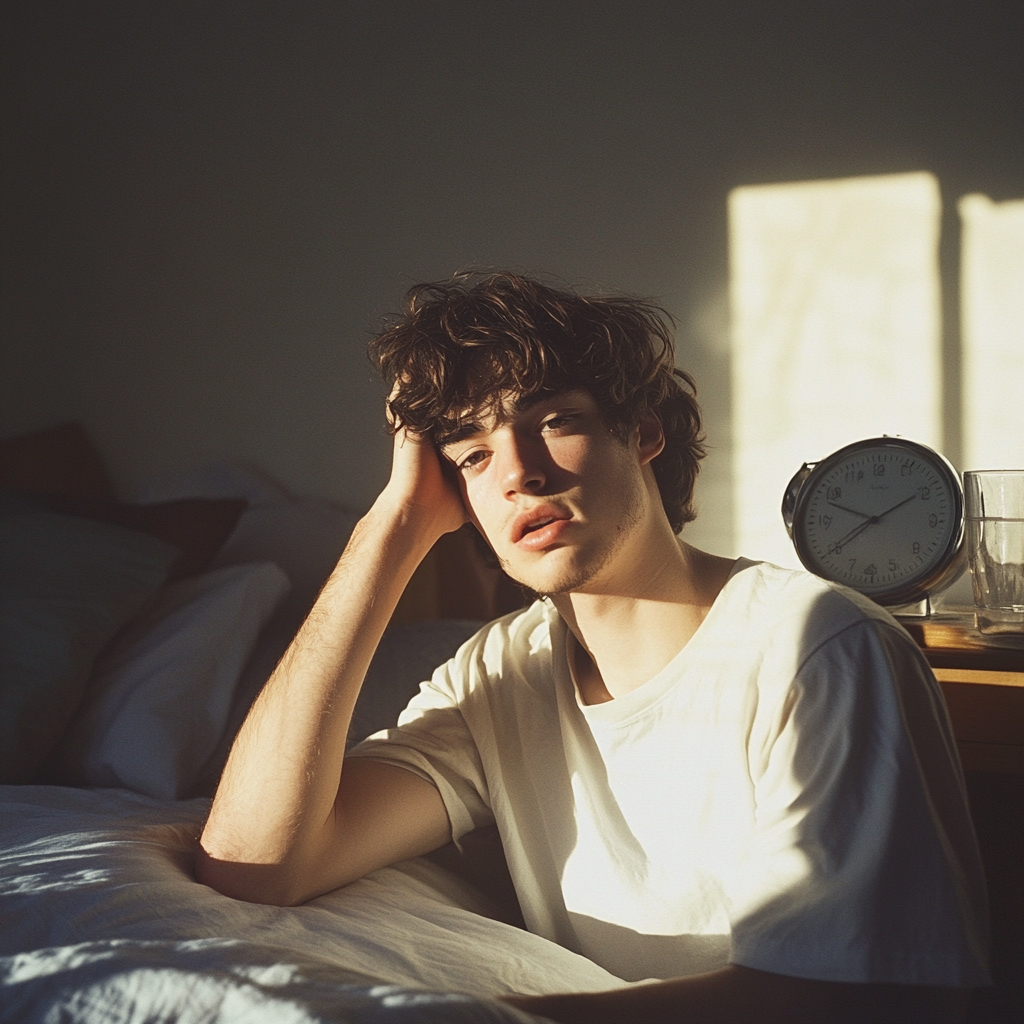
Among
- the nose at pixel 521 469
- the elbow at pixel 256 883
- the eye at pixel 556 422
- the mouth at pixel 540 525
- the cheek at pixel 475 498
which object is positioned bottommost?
the elbow at pixel 256 883

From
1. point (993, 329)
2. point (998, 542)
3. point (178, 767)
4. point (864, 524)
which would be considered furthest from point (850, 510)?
point (178, 767)

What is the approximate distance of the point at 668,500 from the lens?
1252mm

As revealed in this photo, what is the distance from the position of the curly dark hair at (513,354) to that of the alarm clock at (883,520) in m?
0.31

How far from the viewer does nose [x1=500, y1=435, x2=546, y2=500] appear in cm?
101

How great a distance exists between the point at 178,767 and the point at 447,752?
438 millimetres

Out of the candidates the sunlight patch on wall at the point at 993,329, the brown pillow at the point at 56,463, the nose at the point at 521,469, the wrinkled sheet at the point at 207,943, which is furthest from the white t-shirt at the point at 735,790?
the brown pillow at the point at 56,463

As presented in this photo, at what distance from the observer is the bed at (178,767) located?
26.1 inches

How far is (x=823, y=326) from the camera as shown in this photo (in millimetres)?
1603

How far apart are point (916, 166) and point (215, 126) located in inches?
56.1

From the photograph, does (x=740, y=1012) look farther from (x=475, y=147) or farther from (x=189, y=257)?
(x=189, y=257)

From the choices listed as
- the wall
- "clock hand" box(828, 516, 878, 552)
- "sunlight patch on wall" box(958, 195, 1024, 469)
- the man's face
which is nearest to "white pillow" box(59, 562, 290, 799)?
the wall

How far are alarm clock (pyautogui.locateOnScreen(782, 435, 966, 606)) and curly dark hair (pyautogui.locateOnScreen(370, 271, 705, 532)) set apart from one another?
0.31 meters

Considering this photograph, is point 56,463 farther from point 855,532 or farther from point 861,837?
point 861,837

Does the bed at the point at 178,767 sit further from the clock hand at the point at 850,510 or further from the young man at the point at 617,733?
the clock hand at the point at 850,510
